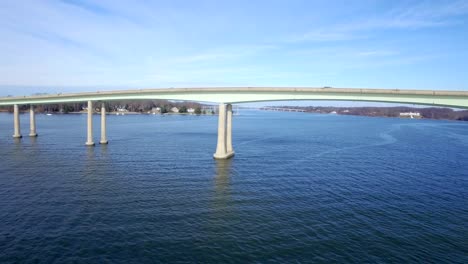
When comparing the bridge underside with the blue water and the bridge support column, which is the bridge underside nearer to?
the bridge support column

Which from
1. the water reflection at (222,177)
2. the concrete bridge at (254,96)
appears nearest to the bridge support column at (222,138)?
the concrete bridge at (254,96)

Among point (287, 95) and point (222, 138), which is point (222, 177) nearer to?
point (222, 138)

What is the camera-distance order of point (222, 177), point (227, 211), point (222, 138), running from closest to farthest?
point (227, 211) → point (222, 177) → point (222, 138)

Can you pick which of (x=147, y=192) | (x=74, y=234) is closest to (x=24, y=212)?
(x=74, y=234)

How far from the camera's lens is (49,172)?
32.1 meters

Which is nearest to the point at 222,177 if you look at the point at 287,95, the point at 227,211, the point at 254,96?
the point at 227,211

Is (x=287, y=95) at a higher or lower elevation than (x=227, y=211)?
higher

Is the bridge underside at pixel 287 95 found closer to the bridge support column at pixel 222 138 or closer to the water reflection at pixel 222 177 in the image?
the bridge support column at pixel 222 138

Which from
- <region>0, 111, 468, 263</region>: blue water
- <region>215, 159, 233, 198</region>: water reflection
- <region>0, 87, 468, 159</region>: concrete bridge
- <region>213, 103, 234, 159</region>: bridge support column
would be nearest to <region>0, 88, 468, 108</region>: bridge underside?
<region>0, 87, 468, 159</region>: concrete bridge

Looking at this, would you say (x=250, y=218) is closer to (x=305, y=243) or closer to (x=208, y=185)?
(x=305, y=243)

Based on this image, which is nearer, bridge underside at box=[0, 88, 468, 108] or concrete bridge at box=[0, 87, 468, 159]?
bridge underside at box=[0, 88, 468, 108]

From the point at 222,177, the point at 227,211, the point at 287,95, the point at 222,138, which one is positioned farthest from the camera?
the point at 222,138

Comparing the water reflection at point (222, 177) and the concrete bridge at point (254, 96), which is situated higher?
the concrete bridge at point (254, 96)

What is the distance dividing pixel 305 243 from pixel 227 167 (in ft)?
65.6
